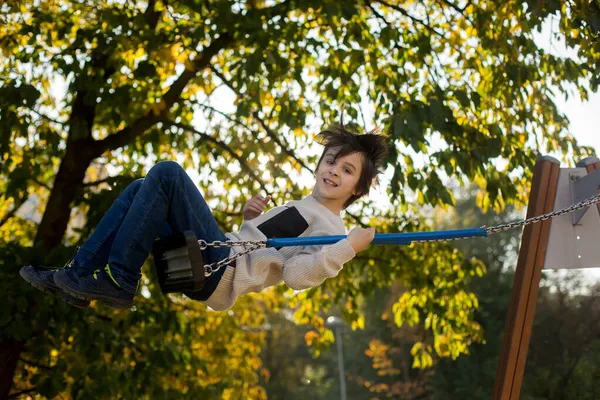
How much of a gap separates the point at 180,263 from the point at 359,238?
2.87ft

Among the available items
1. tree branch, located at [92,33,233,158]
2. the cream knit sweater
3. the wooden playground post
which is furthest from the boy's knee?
tree branch, located at [92,33,233,158]

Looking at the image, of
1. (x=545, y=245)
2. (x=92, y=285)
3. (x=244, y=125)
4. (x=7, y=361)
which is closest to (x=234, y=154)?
(x=244, y=125)

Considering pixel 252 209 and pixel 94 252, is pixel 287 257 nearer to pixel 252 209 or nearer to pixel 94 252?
pixel 252 209

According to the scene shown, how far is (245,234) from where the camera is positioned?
13.9 ft

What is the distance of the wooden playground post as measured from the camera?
4711mm

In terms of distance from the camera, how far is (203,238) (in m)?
3.91

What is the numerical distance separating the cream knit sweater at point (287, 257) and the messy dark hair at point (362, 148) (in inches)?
9.1

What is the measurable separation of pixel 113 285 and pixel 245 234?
0.80m

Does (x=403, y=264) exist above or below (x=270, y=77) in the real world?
below

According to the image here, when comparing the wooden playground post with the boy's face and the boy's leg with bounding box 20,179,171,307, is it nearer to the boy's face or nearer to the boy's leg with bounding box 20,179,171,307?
the boy's face

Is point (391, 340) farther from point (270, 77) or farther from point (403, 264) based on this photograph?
point (270, 77)

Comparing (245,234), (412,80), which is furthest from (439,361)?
(245,234)

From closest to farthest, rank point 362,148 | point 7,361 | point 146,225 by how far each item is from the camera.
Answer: point 146,225 < point 362,148 < point 7,361

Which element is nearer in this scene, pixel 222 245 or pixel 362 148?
pixel 222 245
